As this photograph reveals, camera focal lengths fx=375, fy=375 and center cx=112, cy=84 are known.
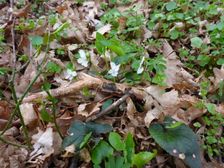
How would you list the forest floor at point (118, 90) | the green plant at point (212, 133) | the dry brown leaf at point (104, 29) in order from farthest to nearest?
the dry brown leaf at point (104, 29) < the green plant at point (212, 133) < the forest floor at point (118, 90)

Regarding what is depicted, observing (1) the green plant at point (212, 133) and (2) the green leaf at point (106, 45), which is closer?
(1) the green plant at point (212, 133)

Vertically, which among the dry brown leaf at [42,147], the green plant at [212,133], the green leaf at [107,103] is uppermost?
the green leaf at [107,103]

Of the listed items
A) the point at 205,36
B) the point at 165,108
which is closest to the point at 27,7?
the point at 205,36

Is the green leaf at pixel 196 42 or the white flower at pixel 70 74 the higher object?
the white flower at pixel 70 74

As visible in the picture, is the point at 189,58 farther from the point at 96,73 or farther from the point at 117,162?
the point at 117,162

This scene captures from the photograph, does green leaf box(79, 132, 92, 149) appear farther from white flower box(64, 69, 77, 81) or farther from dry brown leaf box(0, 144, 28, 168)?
white flower box(64, 69, 77, 81)

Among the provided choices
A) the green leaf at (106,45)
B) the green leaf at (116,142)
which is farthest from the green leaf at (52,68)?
the green leaf at (116,142)

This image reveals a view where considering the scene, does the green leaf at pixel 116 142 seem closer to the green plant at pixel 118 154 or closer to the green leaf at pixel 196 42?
the green plant at pixel 118 154

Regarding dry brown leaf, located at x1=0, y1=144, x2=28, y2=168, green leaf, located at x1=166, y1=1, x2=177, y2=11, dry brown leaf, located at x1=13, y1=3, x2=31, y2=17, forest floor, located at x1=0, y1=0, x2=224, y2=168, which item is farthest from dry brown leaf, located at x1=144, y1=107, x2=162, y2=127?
dry brown leaf, located at x1=13, y1=3, x2=31, y2=17
